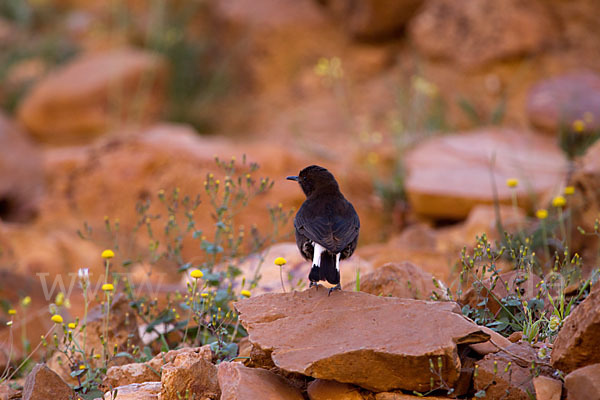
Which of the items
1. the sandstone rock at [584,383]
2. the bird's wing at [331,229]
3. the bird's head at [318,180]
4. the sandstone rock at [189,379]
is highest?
the bird's head at [318,180]

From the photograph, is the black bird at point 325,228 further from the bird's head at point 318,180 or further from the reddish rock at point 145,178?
the reddish rock at point 145,178

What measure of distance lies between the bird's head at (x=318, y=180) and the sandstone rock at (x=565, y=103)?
4254 millimetres

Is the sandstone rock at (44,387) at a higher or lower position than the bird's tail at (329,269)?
lower

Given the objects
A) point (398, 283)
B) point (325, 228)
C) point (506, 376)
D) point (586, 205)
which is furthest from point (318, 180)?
point (586, 205)

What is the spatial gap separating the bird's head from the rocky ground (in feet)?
0.93

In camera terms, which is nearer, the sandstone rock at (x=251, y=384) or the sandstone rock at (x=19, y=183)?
the sandstone rock at (x=251, y=384)

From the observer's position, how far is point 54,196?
26.4ft

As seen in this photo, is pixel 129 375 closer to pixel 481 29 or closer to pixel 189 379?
pixel 189 379

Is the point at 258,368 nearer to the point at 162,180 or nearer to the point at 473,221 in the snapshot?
the point at 473,221

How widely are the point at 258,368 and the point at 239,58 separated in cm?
954

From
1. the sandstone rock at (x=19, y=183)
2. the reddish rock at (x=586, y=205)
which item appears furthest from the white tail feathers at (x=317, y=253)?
the sandstone rock at (x=19, y=183)

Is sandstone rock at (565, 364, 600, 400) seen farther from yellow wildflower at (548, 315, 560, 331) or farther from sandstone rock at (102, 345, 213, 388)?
sandstone rock at (102, 345, 213, 388)

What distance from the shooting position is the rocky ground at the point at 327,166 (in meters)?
2.78

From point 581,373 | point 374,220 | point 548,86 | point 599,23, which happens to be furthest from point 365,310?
point 599,23
